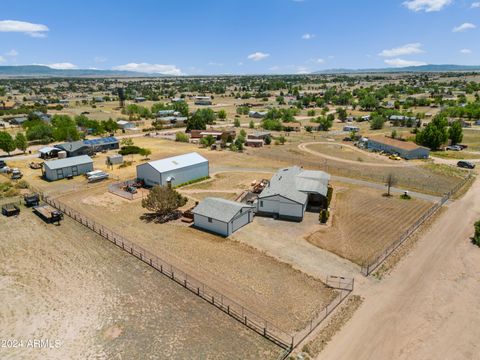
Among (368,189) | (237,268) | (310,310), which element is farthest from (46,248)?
(368,189)

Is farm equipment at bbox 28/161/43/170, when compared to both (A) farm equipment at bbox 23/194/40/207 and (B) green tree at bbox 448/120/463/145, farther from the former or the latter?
(B) green tree at bbox 448/120/463/145

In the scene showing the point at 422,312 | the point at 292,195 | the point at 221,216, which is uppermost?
the point at 292,195

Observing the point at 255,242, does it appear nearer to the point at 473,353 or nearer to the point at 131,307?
the point at 131,307

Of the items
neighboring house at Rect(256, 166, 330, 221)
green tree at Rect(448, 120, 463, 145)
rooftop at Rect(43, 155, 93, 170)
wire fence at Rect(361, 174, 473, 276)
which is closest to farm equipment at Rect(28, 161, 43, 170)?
rooftop at Rect(43, 155, 93, 170)

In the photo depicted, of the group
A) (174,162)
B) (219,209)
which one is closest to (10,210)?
(174,162)

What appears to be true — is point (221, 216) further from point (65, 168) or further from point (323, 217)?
point (65, 168)

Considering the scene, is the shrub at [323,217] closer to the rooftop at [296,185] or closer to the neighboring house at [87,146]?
the rooftop at [296,185]
